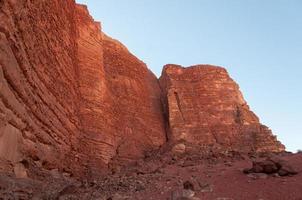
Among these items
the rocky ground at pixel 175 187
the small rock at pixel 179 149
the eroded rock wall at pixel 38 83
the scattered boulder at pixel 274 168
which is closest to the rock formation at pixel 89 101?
the eroded rock wall at pixel 38 83

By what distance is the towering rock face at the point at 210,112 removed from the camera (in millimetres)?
22578

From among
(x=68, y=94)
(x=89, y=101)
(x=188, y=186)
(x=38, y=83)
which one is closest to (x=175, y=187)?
(x=188, y=186)

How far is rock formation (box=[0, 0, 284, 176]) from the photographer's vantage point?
8.71 m

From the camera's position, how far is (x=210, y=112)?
81.3ft

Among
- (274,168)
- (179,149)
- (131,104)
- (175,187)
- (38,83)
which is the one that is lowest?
(175,187)

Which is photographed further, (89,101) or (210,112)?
(210,112)

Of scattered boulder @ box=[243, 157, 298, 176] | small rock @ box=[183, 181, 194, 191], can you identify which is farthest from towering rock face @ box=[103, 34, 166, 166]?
small rock @ box=[183, 181, 194, 191]

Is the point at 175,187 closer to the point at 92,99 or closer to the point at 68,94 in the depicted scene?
the point at 68,94

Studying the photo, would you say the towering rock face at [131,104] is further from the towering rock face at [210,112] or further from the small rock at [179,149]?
the small rock at [179,149]

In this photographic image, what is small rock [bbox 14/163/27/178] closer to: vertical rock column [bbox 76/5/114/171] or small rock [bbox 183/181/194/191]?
small rock [bbox 183/181/194/191]

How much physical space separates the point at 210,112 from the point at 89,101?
10.0m

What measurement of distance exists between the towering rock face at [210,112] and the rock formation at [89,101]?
6cm

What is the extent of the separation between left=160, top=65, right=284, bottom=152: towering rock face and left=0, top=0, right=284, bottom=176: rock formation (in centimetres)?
6

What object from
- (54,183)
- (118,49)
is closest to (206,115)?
(118,49)
